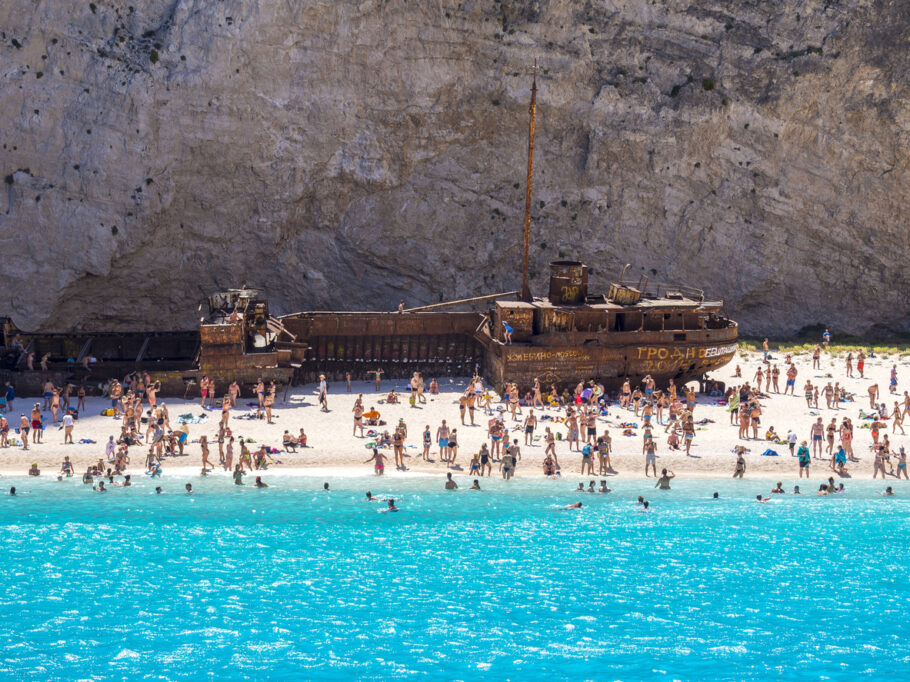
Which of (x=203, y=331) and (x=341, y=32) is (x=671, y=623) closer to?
(x=203, y=331)

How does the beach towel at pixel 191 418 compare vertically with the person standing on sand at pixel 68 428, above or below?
above

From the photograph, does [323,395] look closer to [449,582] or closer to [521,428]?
[521,428]

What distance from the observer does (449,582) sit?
2377 centimetres

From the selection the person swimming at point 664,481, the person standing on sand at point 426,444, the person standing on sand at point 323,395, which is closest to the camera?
the person swimming at point 664,481

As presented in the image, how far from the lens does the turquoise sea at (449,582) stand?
67.4 ft

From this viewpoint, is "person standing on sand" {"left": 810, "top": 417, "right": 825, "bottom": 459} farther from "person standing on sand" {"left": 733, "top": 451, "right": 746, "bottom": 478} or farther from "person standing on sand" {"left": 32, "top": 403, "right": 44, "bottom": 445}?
"person standing on sand" {"left": 32, "top": 403, "right": 44, "bottom": 445}

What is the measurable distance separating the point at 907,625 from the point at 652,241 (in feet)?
92.8

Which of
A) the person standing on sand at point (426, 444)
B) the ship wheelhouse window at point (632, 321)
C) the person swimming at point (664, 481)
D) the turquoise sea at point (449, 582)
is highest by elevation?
the ship wheelhouse window at point (632, 321)

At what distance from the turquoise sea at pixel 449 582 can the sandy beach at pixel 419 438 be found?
94 centimetres

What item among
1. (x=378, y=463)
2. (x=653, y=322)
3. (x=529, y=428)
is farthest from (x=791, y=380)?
(x=378, y=463)

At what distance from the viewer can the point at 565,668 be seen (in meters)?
20.2

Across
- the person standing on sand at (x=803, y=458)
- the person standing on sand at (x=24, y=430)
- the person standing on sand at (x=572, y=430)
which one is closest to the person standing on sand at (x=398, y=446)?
the person standing on sand at (x=572, y=430)

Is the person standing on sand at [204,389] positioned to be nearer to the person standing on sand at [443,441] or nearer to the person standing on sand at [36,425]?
the person standing on sand at [36,425]

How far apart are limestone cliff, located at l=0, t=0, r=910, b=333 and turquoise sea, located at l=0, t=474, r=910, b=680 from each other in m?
18.0
